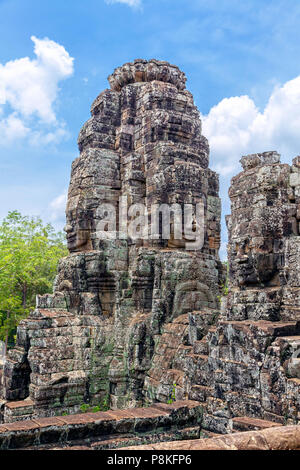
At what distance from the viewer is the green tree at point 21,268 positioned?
70.6ft

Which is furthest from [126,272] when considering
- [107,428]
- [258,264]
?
[107,428]

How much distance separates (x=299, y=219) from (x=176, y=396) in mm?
3850

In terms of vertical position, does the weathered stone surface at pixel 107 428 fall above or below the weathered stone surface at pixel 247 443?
below

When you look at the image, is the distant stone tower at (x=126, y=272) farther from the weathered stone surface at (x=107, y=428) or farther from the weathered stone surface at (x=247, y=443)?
the weathered stone surface at (x=247, y=443)

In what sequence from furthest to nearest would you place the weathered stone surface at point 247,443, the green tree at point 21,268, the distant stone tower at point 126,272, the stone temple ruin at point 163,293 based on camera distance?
1. the green tree at point 21,268
2. the distant stone tower at point 126,272
3. the stone temple ruin at point 163,293
4. the weathered stone surface at point 247,443

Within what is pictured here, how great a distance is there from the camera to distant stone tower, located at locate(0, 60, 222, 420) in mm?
10227

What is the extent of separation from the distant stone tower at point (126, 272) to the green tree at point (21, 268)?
389 inches

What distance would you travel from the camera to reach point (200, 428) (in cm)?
678

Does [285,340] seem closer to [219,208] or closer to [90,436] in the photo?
[90,436]

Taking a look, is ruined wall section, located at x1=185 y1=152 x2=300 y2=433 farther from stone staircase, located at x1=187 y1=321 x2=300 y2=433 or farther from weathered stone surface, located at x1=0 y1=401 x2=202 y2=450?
weathered stone surface, located at x1=0 y1=401 x2=202 y2=450

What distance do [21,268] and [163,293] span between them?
13305 mm

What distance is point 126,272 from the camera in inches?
463

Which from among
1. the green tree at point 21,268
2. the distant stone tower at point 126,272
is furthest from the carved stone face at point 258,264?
the green tree at point 21,268

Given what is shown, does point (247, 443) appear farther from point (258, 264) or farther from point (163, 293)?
point (163, 293)
